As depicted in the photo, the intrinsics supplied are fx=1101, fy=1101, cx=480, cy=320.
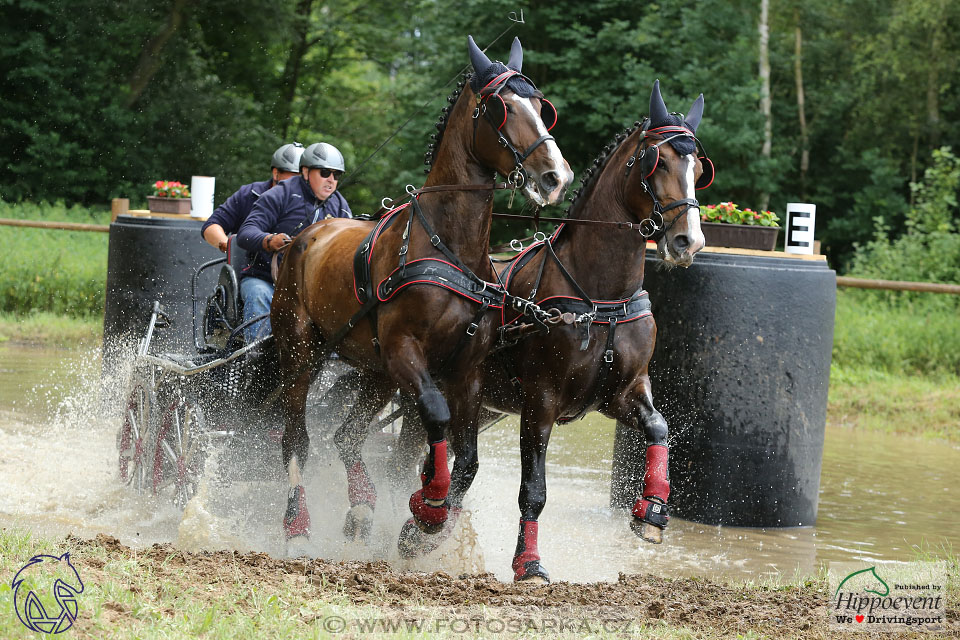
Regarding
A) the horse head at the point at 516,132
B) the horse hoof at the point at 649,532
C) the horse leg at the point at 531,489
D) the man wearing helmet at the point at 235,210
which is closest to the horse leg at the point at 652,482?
the horse hoof at the point at 649,532

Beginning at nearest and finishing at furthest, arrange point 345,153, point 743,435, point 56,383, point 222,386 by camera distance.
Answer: point 222,386 < point 743,435 < point 56,383 < point 345,153

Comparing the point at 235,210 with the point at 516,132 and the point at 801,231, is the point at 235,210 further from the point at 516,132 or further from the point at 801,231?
the point at 801,231

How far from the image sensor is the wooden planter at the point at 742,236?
23.2 feet

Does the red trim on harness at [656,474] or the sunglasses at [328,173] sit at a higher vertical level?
the sunglasses at [328,173]

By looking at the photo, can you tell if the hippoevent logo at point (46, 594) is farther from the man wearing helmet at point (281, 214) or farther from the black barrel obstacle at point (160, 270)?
the black barrel obstacle at point (160, 270)

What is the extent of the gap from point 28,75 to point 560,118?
34.0 ft

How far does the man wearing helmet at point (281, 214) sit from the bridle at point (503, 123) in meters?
1.86

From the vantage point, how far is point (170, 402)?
21.0 ft

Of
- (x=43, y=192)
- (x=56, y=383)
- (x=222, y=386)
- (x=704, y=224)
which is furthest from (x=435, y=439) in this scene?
(x=43, y=192)

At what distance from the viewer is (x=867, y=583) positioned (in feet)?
16.8

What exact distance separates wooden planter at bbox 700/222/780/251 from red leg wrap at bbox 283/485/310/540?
3140mm

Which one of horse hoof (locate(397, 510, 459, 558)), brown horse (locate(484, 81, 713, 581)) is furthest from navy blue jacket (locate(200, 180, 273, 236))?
horse hoof (locate(397, 510, 459, 558))

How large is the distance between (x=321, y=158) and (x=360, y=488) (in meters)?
1.92

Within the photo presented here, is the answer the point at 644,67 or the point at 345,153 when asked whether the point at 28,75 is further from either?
the point at 644,67
